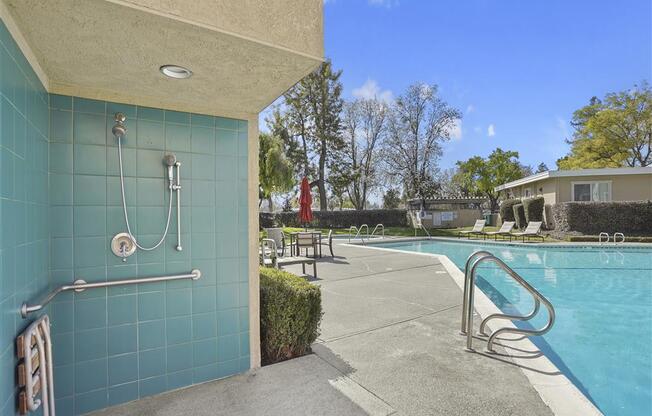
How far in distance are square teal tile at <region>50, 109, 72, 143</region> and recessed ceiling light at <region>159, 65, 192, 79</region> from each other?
0.87m

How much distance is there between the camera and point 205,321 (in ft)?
9.78

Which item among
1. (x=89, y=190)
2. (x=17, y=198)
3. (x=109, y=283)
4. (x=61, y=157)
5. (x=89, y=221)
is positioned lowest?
(x=109, y=283)

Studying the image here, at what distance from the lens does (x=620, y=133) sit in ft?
84.3

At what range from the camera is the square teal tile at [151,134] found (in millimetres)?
2764

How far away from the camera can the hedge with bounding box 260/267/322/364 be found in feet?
10.8

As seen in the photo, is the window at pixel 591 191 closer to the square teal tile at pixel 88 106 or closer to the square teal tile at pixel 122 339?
the square teal tile at pixel 122 339

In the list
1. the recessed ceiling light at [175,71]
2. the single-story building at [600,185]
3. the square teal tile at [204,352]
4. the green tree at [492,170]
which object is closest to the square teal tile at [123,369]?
the square teal tile at [204,352]

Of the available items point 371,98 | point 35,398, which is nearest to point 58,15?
point 35,398

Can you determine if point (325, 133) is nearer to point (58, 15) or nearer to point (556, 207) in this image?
point (556, 207)

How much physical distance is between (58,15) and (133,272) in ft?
6.01

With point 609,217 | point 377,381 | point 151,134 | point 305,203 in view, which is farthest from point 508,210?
point 151,134

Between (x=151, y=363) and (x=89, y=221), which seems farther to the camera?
(x=151, y=363)

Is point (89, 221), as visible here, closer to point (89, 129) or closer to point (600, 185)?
point (89, 129)

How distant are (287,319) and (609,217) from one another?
18142 millimetres
